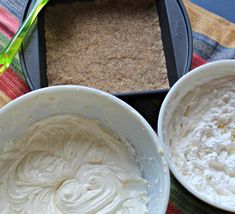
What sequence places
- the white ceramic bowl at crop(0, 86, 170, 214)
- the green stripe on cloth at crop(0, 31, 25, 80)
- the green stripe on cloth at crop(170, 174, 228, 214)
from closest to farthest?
the white ceramic bowl at crop(0, 86, 170, 214), the green stripe on cloth at crop(170, 174, 228, 214), the green stripe on cloth at crop(0, 31, 25, 80)

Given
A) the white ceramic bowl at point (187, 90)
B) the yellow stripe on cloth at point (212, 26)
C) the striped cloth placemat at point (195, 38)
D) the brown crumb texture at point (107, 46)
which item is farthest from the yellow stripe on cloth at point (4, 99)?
the yellow stripe on cloth at point (212, 26)

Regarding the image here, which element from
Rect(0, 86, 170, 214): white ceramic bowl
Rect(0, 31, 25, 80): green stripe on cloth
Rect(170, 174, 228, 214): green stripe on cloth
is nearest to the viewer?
Rect(0, 86, 170, 214): white ceramic bowl

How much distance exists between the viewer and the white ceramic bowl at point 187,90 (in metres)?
0.85

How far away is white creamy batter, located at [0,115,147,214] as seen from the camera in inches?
33.7

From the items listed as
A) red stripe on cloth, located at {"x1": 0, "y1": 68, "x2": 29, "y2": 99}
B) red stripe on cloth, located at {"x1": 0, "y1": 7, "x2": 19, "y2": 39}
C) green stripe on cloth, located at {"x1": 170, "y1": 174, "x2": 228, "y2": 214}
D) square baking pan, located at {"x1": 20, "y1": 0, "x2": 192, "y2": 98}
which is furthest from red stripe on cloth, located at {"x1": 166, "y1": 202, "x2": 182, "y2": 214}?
red stripe on cloth, located at {"x1": 0, "y1": 7, "x2": 19, "y2": 39}

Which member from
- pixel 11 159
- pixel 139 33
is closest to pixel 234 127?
pixel 139 33

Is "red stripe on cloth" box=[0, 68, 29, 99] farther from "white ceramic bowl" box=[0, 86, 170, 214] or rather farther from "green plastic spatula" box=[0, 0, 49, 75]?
"white ceramic bowl" box=[0, 86, 170, 214]

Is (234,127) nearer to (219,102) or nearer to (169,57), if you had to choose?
(219,102)

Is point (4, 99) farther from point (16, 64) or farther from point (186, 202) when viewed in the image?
point (186, 202)

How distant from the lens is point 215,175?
90 cm

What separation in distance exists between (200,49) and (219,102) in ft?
0.56

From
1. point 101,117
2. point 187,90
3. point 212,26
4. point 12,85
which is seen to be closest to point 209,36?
point 212,26

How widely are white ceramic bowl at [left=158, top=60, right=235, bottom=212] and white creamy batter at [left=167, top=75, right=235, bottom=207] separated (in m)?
0.02

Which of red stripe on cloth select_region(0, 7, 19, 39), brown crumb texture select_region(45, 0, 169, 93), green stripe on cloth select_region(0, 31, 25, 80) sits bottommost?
brown crumb texture select_region(45, 0, 169, 93)
